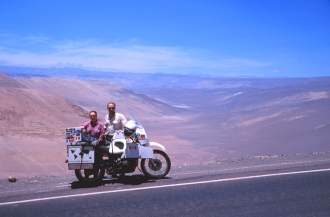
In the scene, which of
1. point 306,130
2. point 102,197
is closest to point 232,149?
point 306,130

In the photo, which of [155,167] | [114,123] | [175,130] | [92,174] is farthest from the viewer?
[175,130]

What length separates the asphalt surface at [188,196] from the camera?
792cm

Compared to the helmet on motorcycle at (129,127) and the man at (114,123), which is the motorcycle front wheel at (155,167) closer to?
the helmet on motorcycle at (129,127)

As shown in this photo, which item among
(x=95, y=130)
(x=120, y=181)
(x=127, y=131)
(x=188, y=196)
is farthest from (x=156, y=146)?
(x=188, y=196)

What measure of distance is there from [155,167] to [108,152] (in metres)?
1.11

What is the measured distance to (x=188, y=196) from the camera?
29.5 ft

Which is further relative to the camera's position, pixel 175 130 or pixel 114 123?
pixel 175 130

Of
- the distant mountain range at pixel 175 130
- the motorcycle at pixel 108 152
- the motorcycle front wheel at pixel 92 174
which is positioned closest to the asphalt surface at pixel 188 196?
the motorcycle front wheel at pixel 92 174

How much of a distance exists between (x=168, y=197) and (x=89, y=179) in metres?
2.84

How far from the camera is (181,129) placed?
157 ft

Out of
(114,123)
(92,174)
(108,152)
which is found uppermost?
(114,123)

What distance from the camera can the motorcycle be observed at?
11062 mm

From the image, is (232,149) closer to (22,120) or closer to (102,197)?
(22,120)

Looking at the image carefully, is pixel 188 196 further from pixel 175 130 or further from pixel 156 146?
pixel 175 130
